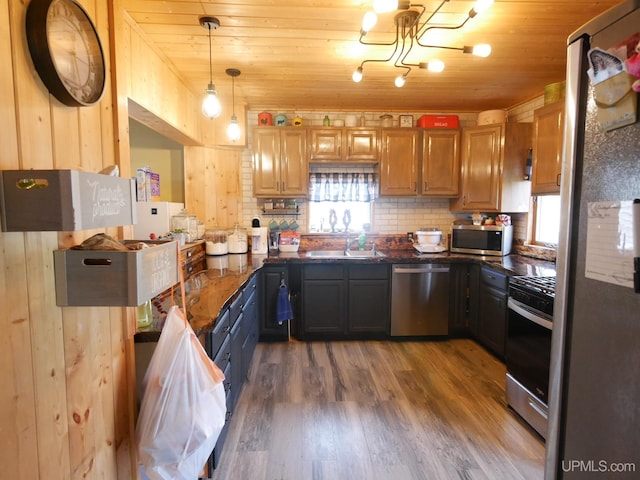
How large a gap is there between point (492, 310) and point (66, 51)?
131 inches

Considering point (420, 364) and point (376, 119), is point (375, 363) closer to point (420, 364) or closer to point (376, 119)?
point (420, 364)

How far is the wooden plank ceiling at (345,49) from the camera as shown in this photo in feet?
6.35

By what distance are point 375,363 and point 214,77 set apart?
2.91 m

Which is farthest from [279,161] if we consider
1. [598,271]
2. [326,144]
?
[598,271]

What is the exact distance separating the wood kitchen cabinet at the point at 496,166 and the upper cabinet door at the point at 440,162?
8 cm

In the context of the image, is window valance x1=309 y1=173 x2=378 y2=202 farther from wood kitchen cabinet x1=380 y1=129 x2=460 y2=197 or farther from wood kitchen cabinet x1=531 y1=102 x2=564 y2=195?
wood kitchen cabinet x1=531 y1=102 x2=564 y2=195

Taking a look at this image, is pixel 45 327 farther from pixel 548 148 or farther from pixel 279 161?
pixel 548 148

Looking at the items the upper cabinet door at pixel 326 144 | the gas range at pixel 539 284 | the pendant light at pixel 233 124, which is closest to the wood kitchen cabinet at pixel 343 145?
the upper cabinet door at pixel 326 144

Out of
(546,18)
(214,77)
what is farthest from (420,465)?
(214,77)

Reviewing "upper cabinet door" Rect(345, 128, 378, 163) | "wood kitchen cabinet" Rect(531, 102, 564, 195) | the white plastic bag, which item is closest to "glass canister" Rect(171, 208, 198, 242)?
"upper cabinet door" Rect(345, 128, 378, 163)

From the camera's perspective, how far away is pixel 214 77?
2.96 meters

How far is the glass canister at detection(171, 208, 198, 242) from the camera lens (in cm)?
304

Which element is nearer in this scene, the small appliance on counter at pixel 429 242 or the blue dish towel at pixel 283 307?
the blue dish towel at pixel 283 307

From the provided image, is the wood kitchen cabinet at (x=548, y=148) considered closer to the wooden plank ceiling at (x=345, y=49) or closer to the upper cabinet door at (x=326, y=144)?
the wooden plank ceiling at (x=345, y=49)
